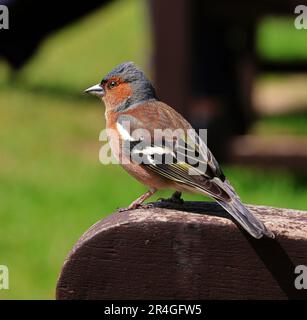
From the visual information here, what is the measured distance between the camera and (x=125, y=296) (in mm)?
2193

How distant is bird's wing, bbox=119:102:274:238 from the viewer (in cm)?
342

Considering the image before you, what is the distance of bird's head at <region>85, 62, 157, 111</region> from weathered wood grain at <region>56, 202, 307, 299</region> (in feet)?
4.90

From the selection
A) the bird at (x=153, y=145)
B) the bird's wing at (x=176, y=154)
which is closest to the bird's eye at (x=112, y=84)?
the bird at (x=153, y=145)

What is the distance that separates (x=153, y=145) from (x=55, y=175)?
5.57 metres

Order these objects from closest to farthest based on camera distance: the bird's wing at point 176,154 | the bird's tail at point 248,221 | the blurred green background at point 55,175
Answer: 1. the bird's tail at point 248,221
2. the bird's wing at point 176,154
3. the blurred green background at point 55,175

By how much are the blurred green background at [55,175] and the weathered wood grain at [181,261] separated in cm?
378

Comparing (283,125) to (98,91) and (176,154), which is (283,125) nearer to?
(98,91)

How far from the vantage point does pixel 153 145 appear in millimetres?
3629

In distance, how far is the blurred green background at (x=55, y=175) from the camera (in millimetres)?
6809

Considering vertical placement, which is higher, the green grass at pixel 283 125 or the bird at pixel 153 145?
the bird at pixel 153 145

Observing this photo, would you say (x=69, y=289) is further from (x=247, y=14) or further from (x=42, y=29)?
(x=42, y=29)

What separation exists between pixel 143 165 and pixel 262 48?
1474 cm

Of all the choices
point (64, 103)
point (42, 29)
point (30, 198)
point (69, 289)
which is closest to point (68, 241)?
point (30, 198)

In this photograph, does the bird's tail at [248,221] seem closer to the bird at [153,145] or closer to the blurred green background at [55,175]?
the bird at [153,145]
